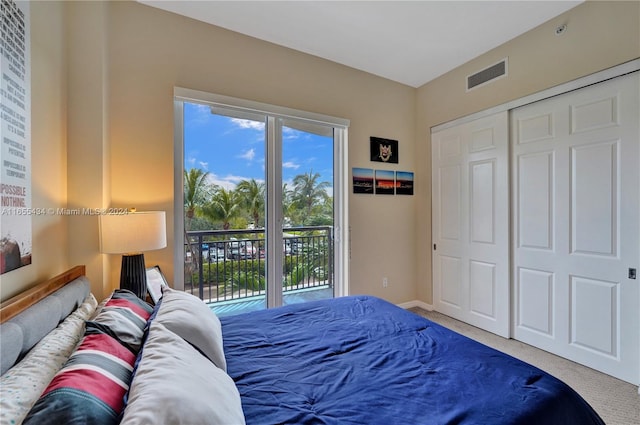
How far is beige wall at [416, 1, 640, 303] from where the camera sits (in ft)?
7.04

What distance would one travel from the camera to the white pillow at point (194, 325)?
43.5 inches

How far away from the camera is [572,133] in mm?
2385

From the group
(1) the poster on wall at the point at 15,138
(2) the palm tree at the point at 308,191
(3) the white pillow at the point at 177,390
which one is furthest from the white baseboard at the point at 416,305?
(1) the poster on wall at the point at 15,138

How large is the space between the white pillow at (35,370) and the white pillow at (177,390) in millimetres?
246

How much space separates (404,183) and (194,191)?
2536 mm

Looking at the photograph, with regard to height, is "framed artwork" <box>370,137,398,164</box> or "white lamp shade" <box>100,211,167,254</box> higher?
"framed artwork" <box>370,137,398,164</box>

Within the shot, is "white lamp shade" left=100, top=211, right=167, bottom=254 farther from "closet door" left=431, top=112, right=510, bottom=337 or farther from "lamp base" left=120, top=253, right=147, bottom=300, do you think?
"closet door" left=431, top=112, right=510, bottom=337

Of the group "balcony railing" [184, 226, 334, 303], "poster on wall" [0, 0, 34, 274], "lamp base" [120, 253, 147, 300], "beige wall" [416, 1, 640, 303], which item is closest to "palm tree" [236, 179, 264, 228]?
"balcony railing" [184, 226, 334, 303]

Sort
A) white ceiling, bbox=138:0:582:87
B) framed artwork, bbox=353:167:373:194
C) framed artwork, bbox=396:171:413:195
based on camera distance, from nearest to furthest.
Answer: white ceiling, bbox=138:0:582:87 < framed artwork, bbox=353:167:373:194 < framed artwork, bbox=396:171:413:195

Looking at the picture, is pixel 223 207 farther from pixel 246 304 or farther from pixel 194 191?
pixel 246 304

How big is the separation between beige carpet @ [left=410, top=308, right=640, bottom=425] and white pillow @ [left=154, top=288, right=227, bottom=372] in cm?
234

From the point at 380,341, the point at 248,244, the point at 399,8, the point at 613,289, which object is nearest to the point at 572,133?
the point at 613,289

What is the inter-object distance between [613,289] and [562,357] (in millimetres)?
733

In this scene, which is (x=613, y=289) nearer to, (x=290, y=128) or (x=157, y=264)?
(x=290, y=128)
